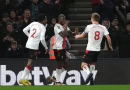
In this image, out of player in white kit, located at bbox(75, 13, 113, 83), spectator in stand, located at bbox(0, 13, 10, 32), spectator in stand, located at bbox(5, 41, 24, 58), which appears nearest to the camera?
player in white kit, located at bbox(75, 13, 113, 83)

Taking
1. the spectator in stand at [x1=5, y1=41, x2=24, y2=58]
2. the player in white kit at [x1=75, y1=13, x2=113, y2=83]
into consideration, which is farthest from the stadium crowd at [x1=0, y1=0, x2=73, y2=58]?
the player in white kit at [x1=75, y1=13, x2=113, y2=83]

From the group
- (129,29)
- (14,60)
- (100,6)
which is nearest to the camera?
(14,60)

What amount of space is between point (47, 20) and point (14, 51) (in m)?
2.22

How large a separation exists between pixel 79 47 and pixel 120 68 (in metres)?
2.48

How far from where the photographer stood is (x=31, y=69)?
19.1 m

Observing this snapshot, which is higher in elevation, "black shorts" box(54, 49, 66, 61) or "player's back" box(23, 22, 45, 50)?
"player's back" box(23, 22, 45, 50)

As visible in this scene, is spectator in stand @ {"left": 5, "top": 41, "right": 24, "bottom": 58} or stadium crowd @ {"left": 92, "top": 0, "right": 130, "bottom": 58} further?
stadium crowd @ {"left": 92, "top": 0, "right": 130, "bottom": 58}

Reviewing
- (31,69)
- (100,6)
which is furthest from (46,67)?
(100,6)

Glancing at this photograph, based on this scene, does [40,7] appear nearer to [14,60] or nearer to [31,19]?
[31,19]

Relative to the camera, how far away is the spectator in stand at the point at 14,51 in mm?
19466

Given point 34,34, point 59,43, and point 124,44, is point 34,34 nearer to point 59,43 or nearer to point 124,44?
point 59,43

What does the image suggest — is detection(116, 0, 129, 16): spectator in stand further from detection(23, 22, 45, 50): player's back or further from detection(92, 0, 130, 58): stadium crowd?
detection(23, 22, 45, 50): player's back

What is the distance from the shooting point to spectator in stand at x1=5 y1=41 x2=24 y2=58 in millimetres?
19466

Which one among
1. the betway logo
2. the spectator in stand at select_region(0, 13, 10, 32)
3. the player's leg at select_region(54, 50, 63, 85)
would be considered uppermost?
the spectator in stand at select_region(0, 13, 10, 32)
